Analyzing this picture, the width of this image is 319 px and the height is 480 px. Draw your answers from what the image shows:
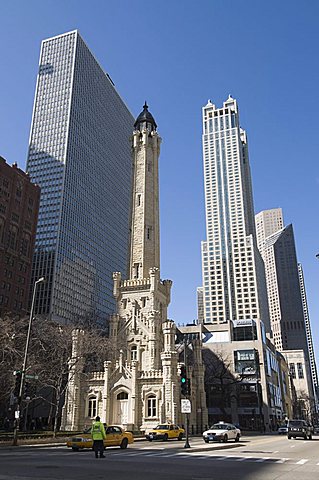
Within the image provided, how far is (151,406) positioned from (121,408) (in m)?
4.22

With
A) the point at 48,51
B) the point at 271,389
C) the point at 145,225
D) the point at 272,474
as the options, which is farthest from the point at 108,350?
the point at 48,51

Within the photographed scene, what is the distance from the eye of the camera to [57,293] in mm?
130000

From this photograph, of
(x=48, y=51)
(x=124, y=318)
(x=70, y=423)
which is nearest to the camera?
(x=70, y=423)

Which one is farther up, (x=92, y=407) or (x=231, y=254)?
(x=231, y=254)

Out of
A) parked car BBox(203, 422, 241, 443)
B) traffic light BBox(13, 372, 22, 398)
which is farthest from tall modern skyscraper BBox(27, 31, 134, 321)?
traffic light BBox(13, 372, 22, 398)

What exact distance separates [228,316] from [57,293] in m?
73.8

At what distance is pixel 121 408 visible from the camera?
5531 cm

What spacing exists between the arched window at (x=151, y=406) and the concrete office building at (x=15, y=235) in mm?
47645

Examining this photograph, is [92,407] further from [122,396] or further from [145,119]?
[145,119]

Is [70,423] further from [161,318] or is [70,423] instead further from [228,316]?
[228,316]

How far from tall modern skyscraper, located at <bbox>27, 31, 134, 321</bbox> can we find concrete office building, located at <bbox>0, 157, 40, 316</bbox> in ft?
85.6

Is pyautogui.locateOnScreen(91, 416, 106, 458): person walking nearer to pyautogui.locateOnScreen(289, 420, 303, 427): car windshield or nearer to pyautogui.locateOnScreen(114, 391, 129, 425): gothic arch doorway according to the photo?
pyautogui.locateOnScreen(289, 420, 303, 427): car windshield

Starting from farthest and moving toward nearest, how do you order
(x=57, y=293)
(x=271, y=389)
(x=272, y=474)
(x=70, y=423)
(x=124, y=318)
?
(x=57, y=293) → (x=271, y=389) → (x=124, y=318) → (x=70, y=423) → (x=272, y=474)

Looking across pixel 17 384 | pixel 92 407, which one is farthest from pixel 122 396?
pixel 17 384
